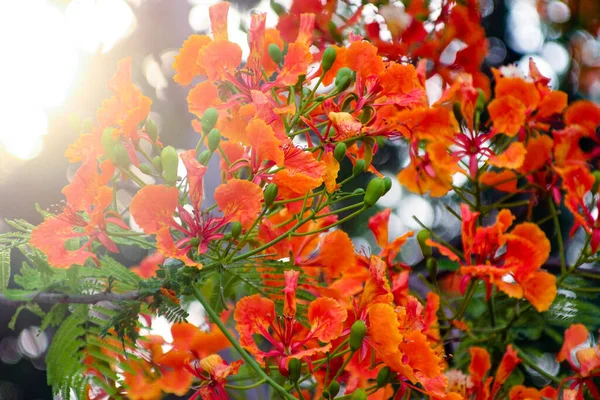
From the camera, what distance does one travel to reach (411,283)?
2.10 metres

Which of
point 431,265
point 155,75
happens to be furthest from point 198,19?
point 431,265

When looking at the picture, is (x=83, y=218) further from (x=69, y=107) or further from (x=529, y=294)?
(x=69, y=107)

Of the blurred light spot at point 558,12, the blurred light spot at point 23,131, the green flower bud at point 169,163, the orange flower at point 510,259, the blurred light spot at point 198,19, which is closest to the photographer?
the green flower bud at point 169,163

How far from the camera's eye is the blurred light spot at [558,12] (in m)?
3.34

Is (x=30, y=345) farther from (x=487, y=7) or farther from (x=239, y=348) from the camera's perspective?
(x=487, y=7)

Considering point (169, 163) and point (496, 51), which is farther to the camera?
point (496, 51)

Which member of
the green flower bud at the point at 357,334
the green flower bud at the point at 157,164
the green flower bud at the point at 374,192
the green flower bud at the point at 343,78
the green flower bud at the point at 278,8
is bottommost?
the green flower bud at the point at 357,334

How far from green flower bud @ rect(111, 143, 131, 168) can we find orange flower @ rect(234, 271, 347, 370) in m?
0.30

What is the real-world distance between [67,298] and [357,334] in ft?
1.54

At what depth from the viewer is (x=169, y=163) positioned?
1.00 meters

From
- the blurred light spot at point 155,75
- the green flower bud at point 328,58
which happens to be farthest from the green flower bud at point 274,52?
the blurred light spot at point 155,75

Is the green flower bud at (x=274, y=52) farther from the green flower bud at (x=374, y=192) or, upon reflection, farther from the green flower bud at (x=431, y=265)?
the green flower bud at (x=431, y=265)

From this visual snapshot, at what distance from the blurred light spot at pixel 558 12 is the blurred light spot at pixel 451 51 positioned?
3.96 ft

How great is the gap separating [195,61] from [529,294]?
936mm
